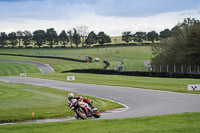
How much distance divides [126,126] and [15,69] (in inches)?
2835

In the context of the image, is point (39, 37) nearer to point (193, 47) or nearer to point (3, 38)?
point (3, 38)

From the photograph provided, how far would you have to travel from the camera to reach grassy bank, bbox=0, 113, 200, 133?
39.9 feet

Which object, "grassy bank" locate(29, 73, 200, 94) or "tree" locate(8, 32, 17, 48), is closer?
"grassy bank" locate(29, 73, 200, 94)

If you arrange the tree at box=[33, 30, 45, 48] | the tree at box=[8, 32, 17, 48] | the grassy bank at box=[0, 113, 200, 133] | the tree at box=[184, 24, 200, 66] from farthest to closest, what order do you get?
1. the tree at box=[8, 32, 17, 48]
2. the tree at box=[33, 30, 45, 48]
3. the tree at box=[184, 24, 200, 66]
4. the grassy bank at box=[0, 113, 200, 133]

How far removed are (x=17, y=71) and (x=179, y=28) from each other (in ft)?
115

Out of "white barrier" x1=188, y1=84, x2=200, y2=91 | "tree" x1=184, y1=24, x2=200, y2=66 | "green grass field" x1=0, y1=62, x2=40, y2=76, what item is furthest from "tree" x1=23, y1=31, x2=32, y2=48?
"white barrier" x1=188, y1=84, x2=200, y2=91

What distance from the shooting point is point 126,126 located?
13.3 metres

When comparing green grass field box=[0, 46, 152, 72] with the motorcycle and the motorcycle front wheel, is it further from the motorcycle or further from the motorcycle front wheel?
the motorcycle front wheel

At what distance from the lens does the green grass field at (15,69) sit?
78.7 metres

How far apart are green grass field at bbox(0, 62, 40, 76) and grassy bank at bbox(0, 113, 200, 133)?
6477 cm

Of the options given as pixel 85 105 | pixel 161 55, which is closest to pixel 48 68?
pixel 161 55

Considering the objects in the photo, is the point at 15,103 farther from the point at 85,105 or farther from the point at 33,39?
the point at 33,39

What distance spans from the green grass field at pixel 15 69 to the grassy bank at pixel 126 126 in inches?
2550

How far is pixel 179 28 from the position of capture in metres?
80.8
